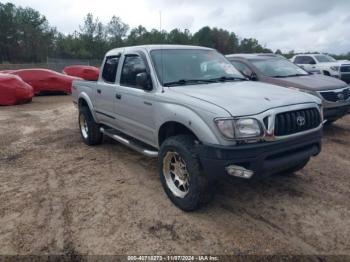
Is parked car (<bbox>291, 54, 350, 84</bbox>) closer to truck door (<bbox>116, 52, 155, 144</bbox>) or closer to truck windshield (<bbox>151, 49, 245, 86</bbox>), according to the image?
truck windshield (<bbox>151, 49, 245, 86</bbox>)

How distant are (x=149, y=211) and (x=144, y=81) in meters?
1.67

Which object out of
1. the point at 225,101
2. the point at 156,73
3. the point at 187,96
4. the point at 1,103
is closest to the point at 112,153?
the point at 156,73

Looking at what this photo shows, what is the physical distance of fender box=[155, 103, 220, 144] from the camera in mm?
3494

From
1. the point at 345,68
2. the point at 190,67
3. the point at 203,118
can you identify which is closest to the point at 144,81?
the point at 190,67

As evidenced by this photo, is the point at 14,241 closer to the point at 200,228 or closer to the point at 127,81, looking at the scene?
the point at 200,228

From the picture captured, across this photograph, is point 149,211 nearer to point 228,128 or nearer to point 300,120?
point 228,128

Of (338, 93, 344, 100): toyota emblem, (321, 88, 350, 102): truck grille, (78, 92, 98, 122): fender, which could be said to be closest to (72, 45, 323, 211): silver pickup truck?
(78, 92, 98, 122): fender

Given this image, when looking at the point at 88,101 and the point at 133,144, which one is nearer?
the point at 133,144

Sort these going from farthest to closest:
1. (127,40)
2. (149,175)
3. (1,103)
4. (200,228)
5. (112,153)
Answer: (127,40) → (1,103) → (112,153) → (149,175) → (200,228)

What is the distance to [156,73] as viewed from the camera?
4512mm

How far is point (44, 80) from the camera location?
16219mm

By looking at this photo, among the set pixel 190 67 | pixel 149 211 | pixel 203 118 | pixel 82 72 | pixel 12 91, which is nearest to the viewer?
pixel 203 118

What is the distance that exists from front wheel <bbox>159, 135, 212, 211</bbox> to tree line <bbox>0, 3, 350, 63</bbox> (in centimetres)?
5746

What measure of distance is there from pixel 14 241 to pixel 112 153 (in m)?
3.05
